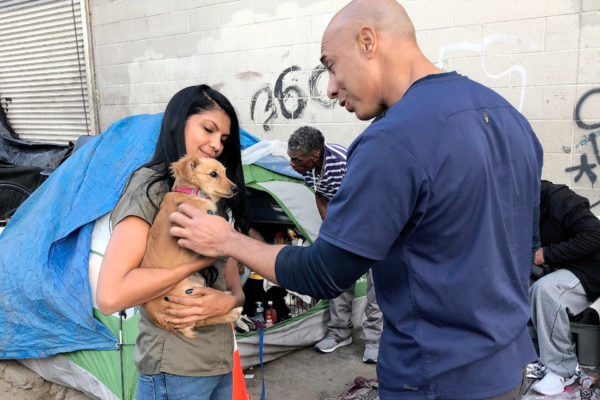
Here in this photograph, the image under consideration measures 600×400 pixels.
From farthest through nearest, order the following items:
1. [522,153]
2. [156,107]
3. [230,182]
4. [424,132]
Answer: [156,107] < [230,182] < [522,153] < [424,132]

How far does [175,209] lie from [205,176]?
0.73ft

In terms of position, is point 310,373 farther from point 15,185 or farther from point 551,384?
point 15,185

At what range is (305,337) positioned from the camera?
4.62m

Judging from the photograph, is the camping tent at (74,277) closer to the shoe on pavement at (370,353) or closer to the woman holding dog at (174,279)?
the shoe on pavement at (370,353)

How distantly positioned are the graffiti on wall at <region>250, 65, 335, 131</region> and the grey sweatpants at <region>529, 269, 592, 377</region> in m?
2.96

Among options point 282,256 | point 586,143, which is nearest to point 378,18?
point 282,256

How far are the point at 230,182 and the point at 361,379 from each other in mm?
2377

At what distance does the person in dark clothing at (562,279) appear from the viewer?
3914 mm

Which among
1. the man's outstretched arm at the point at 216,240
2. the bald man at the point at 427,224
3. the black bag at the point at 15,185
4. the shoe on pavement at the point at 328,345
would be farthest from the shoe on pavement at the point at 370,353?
the black bag at the point at 15,185

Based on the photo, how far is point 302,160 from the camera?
14.6 feet

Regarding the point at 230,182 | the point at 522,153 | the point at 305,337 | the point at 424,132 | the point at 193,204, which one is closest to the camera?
the point at 424,132

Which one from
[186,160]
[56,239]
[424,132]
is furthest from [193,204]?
[56,239]

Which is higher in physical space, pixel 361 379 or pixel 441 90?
pixel 441 90

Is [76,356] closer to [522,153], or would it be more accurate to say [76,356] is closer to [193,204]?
[193,204]
